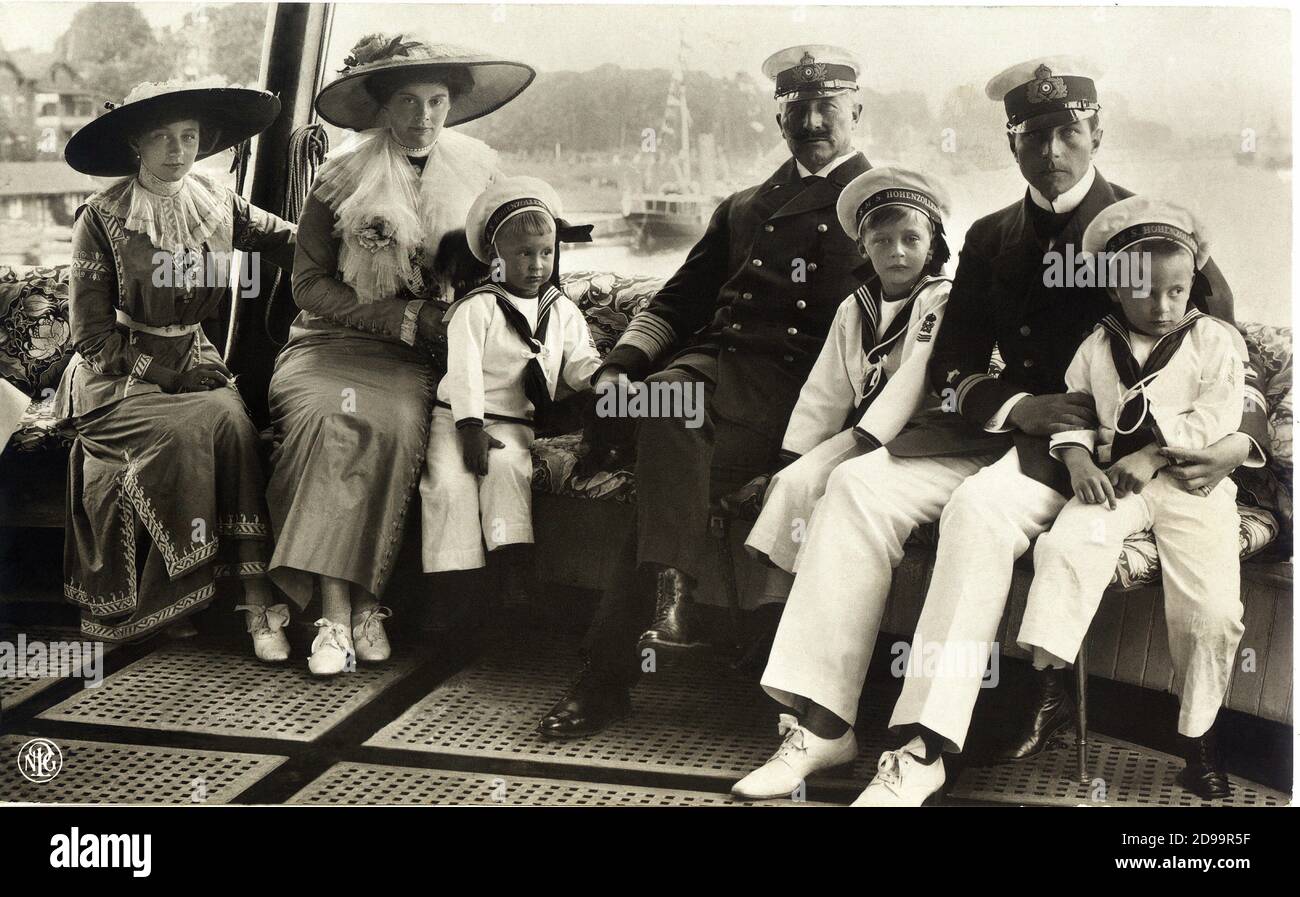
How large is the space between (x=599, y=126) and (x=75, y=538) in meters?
1.74

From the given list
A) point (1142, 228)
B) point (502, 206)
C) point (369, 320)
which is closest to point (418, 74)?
point (502, 206)

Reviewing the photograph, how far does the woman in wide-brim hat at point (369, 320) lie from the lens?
3633 millimetres

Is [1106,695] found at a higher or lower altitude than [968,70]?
lower

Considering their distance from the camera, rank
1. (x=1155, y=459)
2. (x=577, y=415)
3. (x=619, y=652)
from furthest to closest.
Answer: (x=577, y=415), (x=619, y=652), (x=1155, y=459)

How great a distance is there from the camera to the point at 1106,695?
338 centimetres

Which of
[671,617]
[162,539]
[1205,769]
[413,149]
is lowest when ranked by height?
[1205,769]

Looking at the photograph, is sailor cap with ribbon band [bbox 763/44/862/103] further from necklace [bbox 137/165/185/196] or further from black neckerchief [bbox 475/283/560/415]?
necklace [bbox 137/165/185/196]

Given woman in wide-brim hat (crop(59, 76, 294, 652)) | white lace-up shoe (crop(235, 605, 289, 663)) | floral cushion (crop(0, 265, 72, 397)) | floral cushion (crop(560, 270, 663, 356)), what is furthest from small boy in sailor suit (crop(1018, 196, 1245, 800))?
floral cushion (crop(0, 265, 72, 397))

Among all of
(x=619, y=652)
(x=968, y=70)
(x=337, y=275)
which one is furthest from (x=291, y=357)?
(x=968, y=70)

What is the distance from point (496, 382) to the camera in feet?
12.1

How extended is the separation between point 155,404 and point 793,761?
1871 millimetres

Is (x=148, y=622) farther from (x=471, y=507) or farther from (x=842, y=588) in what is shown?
(x=842, y=588)

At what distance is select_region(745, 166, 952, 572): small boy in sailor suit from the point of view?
3416 millimetres

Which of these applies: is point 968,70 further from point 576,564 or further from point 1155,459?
point 576,564
